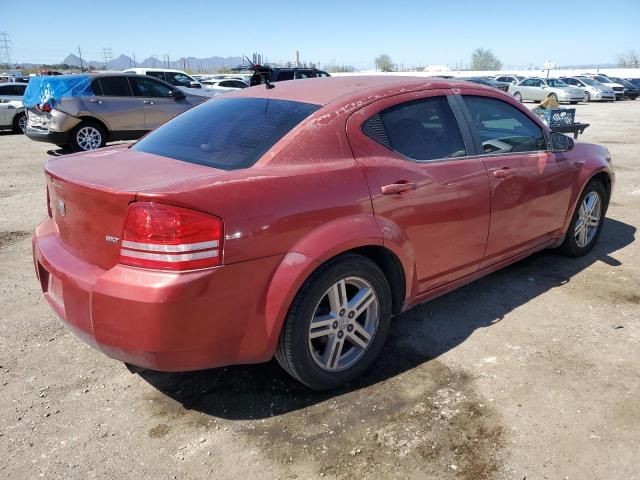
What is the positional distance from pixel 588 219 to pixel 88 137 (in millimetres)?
9415

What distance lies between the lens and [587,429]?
2.54 meters

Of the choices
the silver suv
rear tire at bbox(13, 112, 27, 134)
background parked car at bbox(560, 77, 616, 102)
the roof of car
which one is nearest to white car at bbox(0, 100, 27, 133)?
rear tire at bbox(13, 112, 27, 134)

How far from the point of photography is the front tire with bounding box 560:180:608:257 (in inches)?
181

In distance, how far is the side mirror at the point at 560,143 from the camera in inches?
165

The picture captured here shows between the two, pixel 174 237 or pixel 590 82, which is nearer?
pixel 174 237

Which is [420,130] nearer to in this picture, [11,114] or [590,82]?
[11,114]

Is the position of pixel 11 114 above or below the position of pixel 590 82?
below

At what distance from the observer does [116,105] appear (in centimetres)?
1095

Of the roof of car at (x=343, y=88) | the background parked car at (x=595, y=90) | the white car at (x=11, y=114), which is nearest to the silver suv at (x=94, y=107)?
the white car at (x=11, y=114)

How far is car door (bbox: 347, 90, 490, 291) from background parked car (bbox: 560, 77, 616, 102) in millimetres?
31615

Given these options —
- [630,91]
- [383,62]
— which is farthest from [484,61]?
[630,91]

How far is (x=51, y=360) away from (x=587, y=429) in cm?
298

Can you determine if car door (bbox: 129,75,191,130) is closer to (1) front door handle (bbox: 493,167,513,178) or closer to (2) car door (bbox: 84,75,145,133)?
(2) car door (bbox: 84,75,145,133)

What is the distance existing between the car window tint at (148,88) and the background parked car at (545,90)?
896 inches
